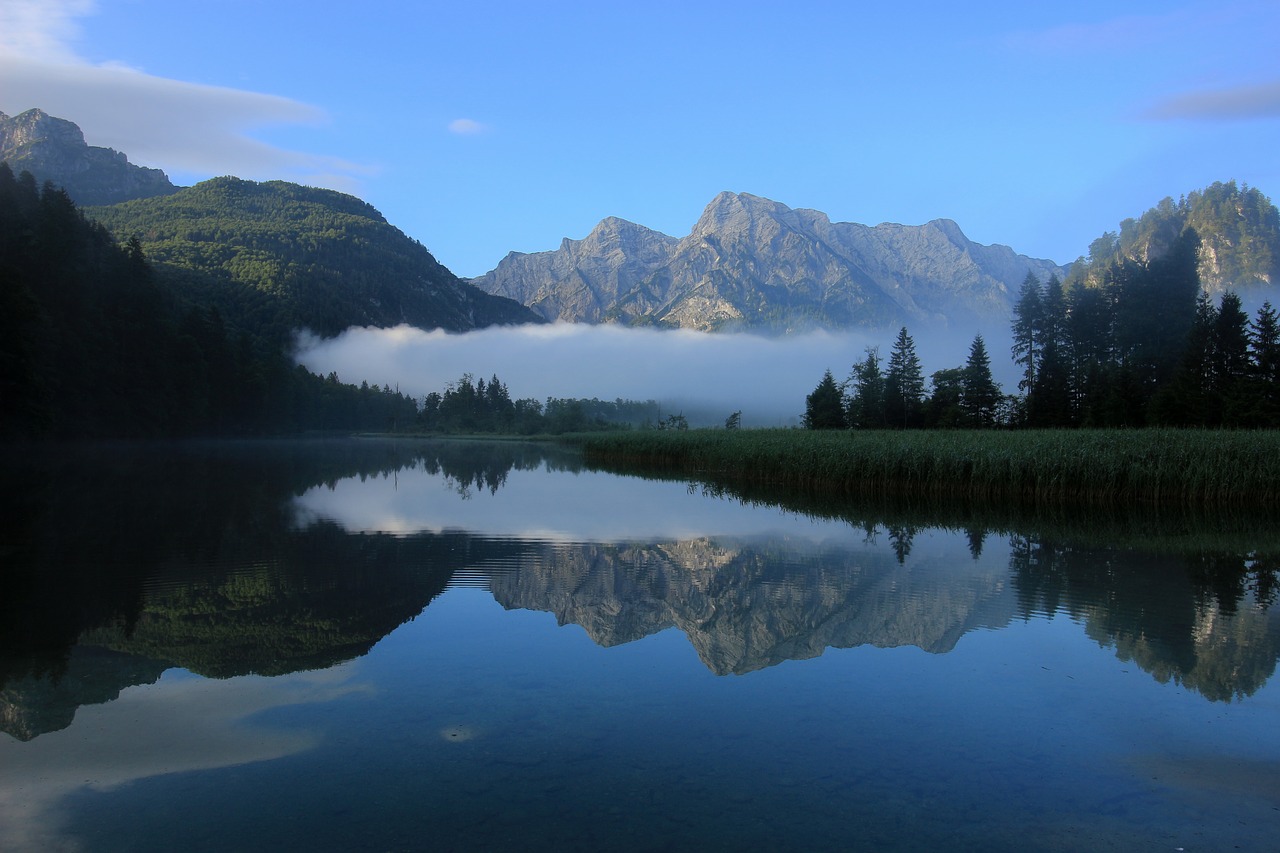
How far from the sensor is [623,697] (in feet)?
21.6

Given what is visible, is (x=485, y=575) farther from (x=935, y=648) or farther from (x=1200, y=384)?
(x=1200, y=384)

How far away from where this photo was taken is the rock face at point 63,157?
183875 mm

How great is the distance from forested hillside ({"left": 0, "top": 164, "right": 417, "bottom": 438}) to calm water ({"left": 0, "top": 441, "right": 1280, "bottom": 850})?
101ft

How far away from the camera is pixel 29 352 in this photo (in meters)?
37.0

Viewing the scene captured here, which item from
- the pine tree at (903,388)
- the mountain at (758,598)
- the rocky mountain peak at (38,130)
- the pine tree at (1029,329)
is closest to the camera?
the mountain at (758,598)

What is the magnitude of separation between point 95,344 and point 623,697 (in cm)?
5675

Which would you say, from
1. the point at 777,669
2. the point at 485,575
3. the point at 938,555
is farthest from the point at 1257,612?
the point at 485,575

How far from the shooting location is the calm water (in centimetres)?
447

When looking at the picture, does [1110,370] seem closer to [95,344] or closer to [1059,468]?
[1059,468]

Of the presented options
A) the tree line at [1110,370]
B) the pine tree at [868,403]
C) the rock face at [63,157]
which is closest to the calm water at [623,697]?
the tree line at [1110,370]

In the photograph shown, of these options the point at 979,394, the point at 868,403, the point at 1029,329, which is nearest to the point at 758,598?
the point at 979,394

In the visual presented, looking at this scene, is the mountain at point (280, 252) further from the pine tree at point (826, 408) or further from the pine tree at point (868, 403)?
the pine tree at point (868, 403)

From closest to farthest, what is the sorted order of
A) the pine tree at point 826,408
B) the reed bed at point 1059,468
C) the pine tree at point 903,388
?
the reed bed at point 1059,468
the pine tree at point 903,388
the pine tree at point 826,408

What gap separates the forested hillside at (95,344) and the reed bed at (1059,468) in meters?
36.4
